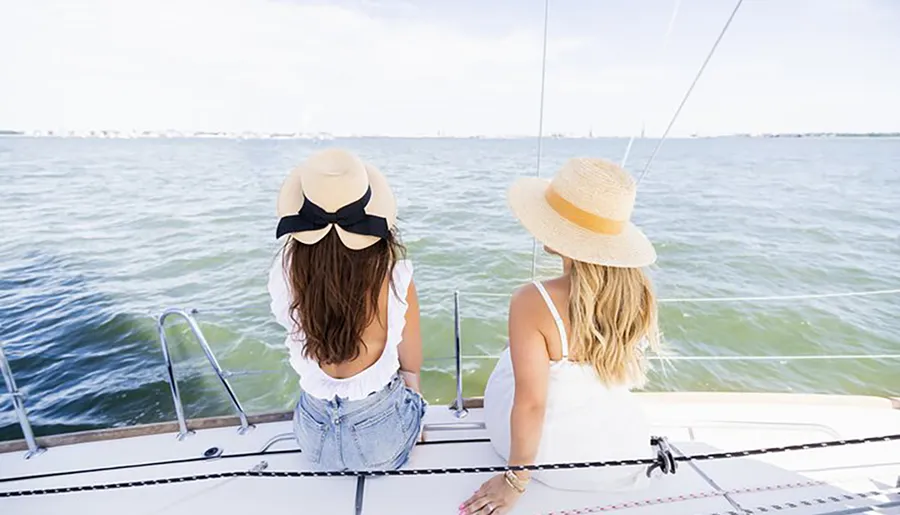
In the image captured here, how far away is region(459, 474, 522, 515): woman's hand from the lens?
1.18m

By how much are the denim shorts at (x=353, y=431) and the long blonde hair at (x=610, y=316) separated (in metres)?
0.56

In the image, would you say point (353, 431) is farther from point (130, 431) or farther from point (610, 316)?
point (130, 431)

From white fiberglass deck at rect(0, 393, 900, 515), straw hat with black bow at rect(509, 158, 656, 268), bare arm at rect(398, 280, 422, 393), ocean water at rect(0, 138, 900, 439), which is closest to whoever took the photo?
straw hat with black bow at rect(509, 158, 656, 268)

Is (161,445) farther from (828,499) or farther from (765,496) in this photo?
(828,499)

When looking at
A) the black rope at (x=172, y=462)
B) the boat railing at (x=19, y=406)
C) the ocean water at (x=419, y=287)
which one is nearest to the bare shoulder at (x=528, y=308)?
the black rope at (x=172, y=462)

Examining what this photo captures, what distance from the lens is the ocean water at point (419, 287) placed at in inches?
144

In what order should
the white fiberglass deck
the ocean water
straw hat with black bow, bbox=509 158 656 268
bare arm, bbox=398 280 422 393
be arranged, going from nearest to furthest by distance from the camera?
straw hat with black bow, bbox=509 158 656 268 < the white fiberglass deck < bare arm, bbox=398 280 422 393 < the ocean water

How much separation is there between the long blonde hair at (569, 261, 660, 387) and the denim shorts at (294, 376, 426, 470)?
22.0 inches

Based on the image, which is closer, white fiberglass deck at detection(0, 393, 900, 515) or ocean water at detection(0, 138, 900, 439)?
white fiberglass deck at detection(0, 393, 900, 515)

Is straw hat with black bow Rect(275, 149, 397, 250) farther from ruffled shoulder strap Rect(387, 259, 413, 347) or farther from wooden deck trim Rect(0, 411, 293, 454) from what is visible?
wooden deck trim Rect(0, 411, 293, 454)

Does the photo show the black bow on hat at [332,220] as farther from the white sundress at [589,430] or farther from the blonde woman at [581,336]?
the white sundress at [589,430]

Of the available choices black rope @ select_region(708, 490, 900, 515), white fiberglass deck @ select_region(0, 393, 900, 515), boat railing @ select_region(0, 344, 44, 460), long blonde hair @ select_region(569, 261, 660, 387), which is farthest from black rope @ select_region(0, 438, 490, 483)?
black rope @ select_region(708, 490, 900, 515)

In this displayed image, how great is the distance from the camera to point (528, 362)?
3.55 ft

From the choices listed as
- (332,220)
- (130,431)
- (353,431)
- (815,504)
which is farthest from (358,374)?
(815,504)
